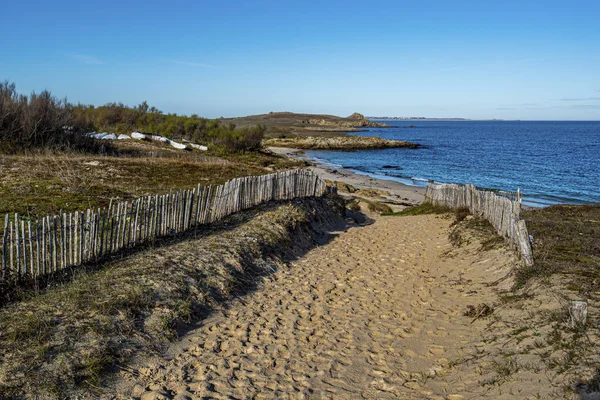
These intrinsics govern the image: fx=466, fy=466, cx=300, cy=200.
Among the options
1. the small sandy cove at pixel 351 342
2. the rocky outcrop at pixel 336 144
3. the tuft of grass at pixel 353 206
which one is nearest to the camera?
the small sandy cove at pixel 351 342

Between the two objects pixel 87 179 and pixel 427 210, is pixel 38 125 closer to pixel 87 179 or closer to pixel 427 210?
pixel 87 179

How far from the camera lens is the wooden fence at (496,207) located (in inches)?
321

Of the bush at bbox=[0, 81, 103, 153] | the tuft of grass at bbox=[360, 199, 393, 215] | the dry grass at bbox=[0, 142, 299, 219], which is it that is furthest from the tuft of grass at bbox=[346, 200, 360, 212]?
the bush at bbox=[0, 81, 103, 153]

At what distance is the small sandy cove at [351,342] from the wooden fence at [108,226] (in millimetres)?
2450

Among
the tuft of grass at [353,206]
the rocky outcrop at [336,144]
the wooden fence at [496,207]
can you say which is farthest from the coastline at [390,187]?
the rocky outcrop at [336,144]

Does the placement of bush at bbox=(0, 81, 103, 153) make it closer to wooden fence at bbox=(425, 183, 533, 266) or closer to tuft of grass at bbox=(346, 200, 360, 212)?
tuft of grass at bbox=(346, 200, 360, 212)

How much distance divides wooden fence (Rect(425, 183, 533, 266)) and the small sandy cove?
423 millimetres

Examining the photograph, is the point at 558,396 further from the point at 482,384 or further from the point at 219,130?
the point at 219,130

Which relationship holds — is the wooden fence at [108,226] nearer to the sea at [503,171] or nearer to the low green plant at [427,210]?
the low green plant at [427,210]

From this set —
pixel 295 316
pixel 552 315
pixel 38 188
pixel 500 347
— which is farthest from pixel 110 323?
pixel 38 188

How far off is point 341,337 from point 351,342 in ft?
0.62

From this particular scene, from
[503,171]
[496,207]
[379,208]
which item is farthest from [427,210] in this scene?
[503,171]

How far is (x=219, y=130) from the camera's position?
131 feet

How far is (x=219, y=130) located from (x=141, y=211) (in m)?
32.0
